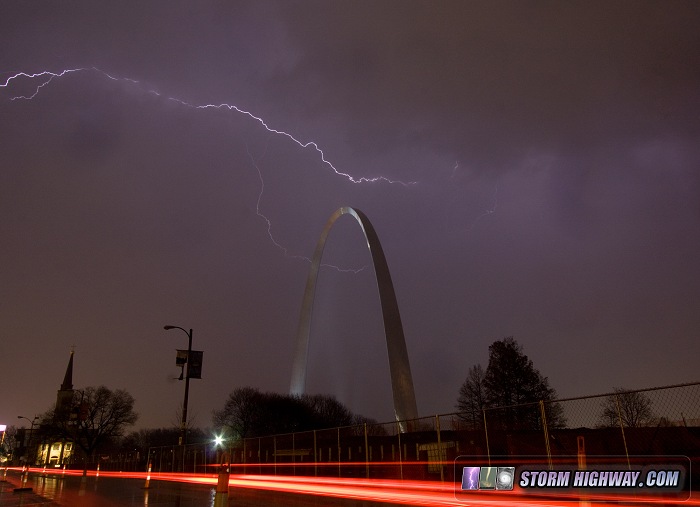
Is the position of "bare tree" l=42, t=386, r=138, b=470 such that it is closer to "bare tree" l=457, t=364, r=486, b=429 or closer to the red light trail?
"bare tree" l=457, t=364, r=486, b=429

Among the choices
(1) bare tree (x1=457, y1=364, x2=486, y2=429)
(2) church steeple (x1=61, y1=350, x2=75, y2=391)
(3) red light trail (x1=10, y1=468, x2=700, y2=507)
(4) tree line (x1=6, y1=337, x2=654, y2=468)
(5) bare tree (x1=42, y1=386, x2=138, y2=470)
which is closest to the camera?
(3) red light trail (x1=10, y1=468, x2=700, y2=507)

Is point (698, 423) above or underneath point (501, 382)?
underneath

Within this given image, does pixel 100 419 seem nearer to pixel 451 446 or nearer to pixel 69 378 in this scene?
pixel 69 378

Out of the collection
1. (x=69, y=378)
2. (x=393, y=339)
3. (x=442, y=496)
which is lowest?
(x=442, y=496)

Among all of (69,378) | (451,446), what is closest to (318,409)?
(451,446)

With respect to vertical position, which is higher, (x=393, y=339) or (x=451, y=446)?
(x=393, y=339)

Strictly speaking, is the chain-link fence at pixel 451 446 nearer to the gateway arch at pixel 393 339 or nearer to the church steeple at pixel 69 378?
the gateway arch at pixel 393 339

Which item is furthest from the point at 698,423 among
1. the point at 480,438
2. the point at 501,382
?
the point at 501,382

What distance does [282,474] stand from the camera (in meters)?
26.5

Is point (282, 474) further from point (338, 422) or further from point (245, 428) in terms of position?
point (338, 422)

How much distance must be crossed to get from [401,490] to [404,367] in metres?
29.3

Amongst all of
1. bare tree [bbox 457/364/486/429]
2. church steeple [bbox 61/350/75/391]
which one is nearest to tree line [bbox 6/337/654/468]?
bare tree [bbox 457/364/486/429]

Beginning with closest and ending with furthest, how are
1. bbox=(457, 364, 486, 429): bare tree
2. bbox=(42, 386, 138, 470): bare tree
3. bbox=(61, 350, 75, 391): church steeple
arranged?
bbox=(457, 364, 486, 429): bare tree < bbox=(42, 386, 138, 470): bare tree < bbox=(61, 350, 75, 391): church steeple

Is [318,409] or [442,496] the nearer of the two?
[442,496]
